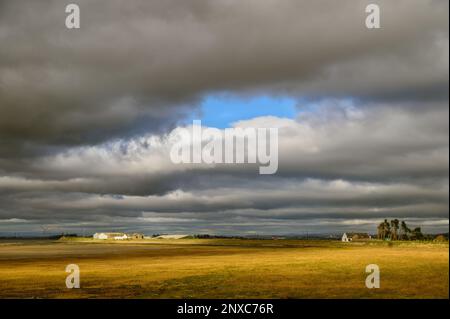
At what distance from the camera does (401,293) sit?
33.1m

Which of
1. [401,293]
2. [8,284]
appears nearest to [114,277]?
[8,284]

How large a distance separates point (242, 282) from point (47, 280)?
60.6 ft

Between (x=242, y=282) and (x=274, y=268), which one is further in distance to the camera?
(x=274, y=268)

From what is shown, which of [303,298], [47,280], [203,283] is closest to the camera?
[303,298]

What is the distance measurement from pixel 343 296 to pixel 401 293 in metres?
4.32
